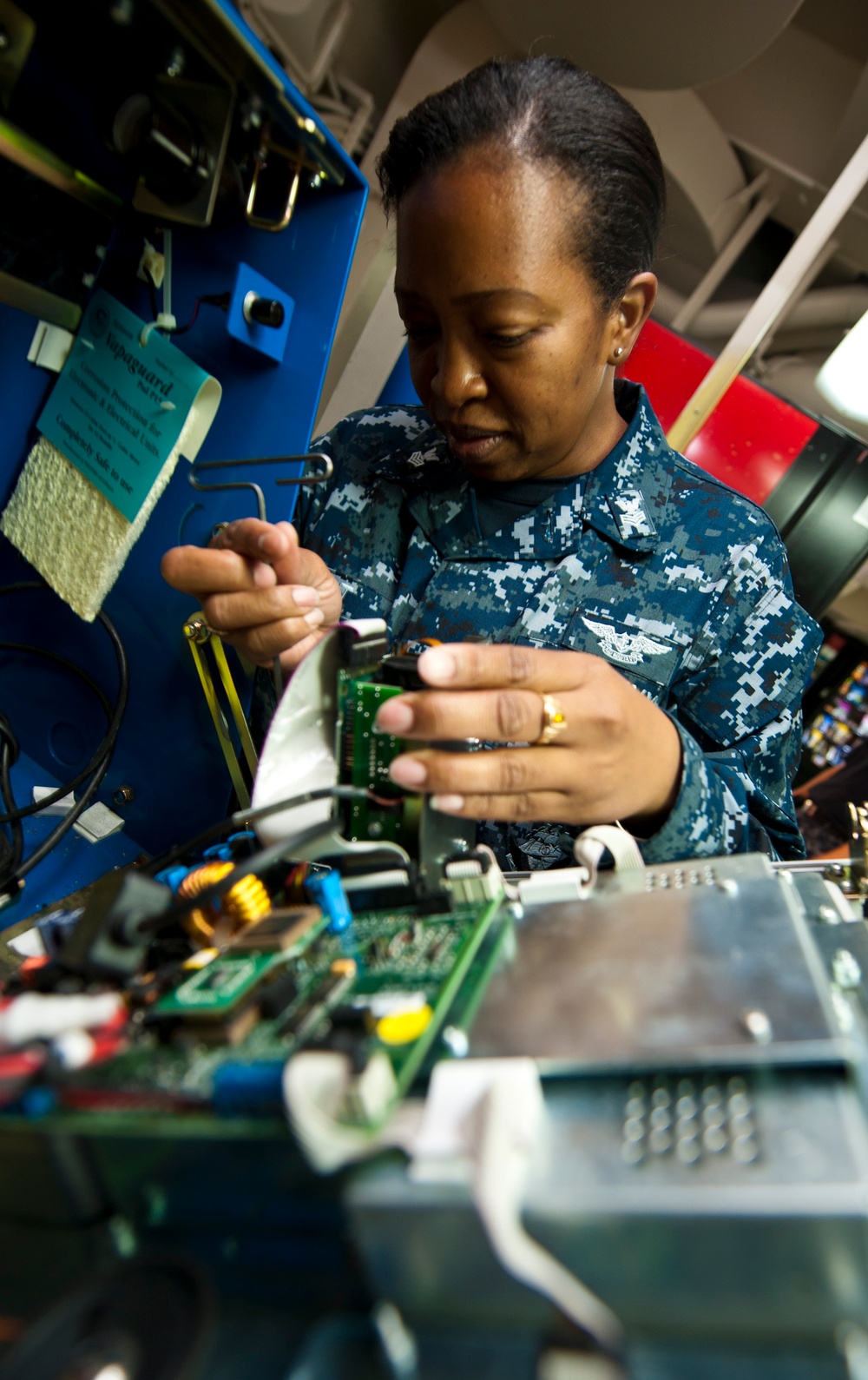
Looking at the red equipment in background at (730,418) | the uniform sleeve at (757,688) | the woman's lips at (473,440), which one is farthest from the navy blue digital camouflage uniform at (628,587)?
the red equipment in background at (730,418)

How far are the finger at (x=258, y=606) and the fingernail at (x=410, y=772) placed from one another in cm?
34

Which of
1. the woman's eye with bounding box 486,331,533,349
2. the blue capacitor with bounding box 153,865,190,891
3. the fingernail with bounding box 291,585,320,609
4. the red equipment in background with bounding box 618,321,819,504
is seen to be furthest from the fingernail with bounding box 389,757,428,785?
the red equipment in background with bounding box 618,321,819,504

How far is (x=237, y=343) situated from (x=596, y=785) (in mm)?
797

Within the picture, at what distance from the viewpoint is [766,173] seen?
8.97 ft

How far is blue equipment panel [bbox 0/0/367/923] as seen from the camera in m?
0.92

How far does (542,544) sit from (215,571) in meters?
0.55

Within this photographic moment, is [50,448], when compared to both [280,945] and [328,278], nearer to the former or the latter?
[328,278]

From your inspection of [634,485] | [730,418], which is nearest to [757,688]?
[634,485]

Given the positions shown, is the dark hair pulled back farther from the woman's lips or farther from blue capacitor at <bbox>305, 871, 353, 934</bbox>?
blue capacitor at <bbox>305, 871, 353, 934</bbox>

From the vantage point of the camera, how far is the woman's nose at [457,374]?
1004 millimetres

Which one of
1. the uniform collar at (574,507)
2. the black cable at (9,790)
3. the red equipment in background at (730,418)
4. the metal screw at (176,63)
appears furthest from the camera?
the red equipment in background at (730,418)

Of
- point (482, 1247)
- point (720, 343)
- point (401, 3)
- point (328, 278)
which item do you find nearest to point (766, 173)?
point (720, 343)

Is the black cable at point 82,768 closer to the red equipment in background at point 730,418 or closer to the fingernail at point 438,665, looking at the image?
the fingernail at point 438,665

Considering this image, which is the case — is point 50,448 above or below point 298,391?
below
